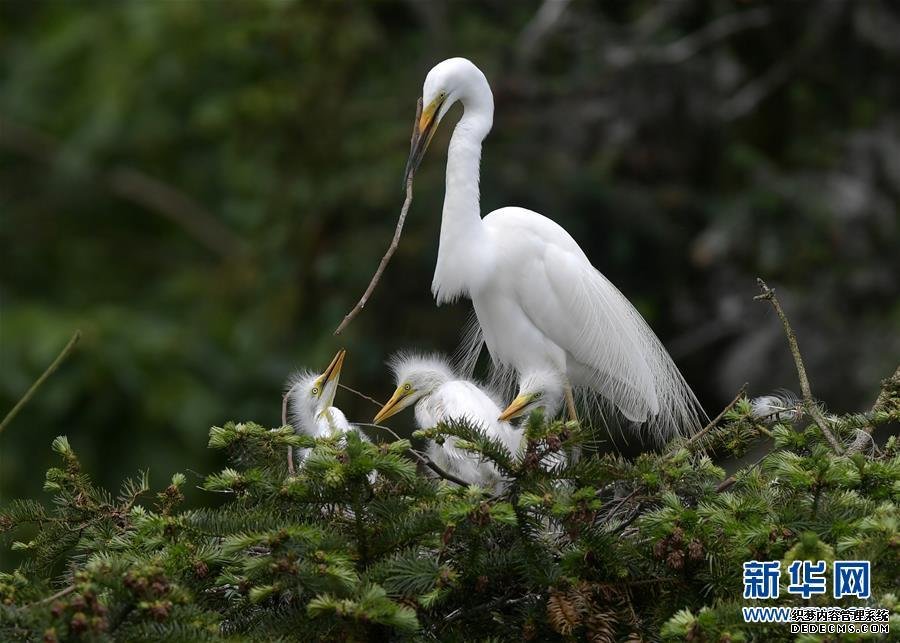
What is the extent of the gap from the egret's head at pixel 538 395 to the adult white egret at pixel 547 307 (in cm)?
9

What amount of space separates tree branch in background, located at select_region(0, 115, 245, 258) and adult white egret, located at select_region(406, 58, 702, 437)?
5658 mm

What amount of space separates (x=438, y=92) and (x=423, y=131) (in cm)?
12

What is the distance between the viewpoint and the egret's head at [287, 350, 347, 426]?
3615 millimetres

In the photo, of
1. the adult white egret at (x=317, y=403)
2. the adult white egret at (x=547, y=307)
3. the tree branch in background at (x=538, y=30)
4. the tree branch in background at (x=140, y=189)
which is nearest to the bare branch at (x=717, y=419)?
the adult white egret at (x=547, y=307)

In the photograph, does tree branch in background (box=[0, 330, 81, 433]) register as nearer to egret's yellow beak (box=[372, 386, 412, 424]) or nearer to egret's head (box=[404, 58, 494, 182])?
egret's head (box=[404, 58, 494, 182])

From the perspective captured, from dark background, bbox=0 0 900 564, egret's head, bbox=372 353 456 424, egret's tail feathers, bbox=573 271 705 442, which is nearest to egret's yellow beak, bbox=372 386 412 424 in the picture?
→ egret's head, bbox=372 353 456 424

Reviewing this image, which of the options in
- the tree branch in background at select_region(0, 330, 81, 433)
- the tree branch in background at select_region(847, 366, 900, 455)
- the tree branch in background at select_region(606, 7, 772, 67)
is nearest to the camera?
the tree branch in background at select_region(0, 330, 81, 433)

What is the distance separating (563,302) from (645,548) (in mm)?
1467

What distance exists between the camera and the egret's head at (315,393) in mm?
3615

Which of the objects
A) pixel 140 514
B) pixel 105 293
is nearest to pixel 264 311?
pixel 105 293

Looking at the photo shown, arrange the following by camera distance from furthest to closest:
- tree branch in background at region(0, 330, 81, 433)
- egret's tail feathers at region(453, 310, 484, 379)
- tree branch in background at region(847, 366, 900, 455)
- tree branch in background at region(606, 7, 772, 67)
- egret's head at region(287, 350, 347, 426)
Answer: tree branch in background at region(606, 7, 772, 67)
egret's tail feathers at region(453, 310, 484, 379)
egret's head at region(287, 350, 347, 426)
tree branch in background at region(847, 366, 900, 455)
tree branch in background at region(0, 330, 81, 433)

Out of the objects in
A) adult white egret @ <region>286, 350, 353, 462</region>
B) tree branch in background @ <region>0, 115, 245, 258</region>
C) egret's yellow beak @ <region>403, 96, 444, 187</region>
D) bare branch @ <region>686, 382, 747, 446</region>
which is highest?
tree branch in background @ <region>0, 115, 245, 258</region>

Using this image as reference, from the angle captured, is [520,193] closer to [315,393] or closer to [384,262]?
[315,393]

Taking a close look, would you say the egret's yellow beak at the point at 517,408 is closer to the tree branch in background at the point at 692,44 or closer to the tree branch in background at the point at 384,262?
the tree branch in background at the point at 384,262
